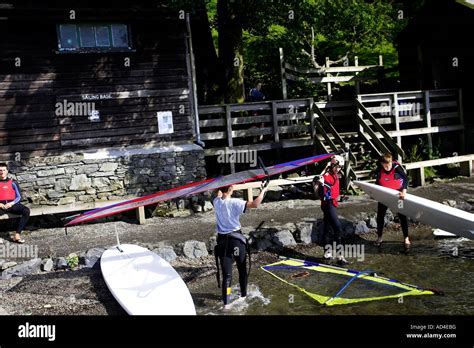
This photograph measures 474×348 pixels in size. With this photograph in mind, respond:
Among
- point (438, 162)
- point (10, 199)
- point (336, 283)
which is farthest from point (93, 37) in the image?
point (438, 162)

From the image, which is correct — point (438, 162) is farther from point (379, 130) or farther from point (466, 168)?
point (379, 130)

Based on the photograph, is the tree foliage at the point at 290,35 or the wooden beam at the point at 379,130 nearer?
the wooden beam at the point at 379,130

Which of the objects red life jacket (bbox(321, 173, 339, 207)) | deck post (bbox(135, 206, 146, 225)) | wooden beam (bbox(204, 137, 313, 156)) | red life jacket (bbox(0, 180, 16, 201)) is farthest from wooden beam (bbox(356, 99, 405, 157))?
red life jacket (bbox(0, 180, 16, 201))

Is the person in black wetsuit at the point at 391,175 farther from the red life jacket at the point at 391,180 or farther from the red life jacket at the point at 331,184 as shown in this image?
the red life jacket at the point at 331,184

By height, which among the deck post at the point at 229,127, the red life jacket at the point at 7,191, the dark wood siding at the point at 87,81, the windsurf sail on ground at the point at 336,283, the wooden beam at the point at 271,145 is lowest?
the windsurf sail on ground at the point at 336,283

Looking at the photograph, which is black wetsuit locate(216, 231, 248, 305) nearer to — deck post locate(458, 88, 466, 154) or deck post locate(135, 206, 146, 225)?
deck post locate(135, 206, 146, 225)

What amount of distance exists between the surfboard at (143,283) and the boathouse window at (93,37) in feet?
19.0

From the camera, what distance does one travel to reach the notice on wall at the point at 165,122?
44.2 ft

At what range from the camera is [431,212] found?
30.1 ft

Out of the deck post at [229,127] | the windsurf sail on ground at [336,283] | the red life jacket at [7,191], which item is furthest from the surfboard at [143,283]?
the deck post at [229,127]

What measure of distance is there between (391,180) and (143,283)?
4903 mm

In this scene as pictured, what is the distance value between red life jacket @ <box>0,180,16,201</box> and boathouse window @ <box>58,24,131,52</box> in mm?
3799
